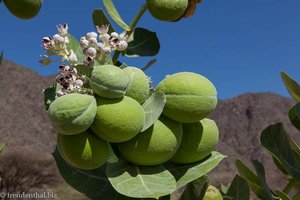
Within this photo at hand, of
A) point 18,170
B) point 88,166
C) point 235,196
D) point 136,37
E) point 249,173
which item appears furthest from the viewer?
point 18,170

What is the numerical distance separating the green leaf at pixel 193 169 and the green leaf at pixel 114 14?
0.32 m

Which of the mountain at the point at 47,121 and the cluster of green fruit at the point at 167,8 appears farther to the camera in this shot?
the mountain at the point at 47,121

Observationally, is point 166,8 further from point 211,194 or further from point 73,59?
point 211,194

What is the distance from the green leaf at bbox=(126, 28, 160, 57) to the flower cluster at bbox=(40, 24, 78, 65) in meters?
0.20

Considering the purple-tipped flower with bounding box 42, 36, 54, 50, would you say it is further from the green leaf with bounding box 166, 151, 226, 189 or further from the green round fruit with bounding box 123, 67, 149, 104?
the green leaf with bounding box 166, 151, 226, 189

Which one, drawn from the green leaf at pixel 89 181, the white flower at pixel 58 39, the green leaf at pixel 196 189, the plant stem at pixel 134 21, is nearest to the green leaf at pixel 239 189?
the green leaf at pixel 196 189

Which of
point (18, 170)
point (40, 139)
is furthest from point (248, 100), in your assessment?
point (18, 170)

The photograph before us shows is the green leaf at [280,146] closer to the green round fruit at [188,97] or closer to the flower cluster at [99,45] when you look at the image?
the green round fruit at [188,97]

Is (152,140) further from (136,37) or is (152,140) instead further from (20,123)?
(20,123)

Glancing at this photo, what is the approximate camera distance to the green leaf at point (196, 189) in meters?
1.16

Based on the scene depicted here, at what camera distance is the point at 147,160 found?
990 mm

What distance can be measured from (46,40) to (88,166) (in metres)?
0.29

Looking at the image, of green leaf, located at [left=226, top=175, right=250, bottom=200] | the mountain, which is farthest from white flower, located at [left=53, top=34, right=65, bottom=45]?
the mountain

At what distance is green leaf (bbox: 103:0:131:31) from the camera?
1101 mm
